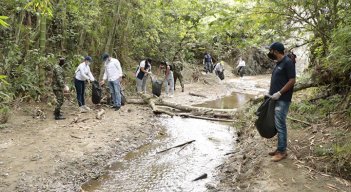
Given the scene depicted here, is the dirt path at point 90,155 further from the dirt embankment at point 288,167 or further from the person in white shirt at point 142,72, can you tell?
the person in white shirt at point 142,72

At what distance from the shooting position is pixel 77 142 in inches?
287

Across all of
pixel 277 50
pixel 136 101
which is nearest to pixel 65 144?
pixel 277 50

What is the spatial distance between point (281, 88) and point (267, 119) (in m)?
0.59

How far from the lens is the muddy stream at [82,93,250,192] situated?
5770 millimetres

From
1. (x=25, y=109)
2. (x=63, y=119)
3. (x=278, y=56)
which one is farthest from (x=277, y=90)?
(x=25, y=109)

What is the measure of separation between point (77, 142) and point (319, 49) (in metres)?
6.40

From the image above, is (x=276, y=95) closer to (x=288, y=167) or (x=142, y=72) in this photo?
(x=288, y=167)

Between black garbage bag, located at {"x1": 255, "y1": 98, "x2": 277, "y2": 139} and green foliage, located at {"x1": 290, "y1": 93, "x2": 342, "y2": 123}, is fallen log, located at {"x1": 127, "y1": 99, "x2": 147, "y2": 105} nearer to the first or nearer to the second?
green foliage, located at {"x1": 290, "y1": 93, "x2": 342, "y2": 123}

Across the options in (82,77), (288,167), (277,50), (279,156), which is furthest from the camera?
(82,77)

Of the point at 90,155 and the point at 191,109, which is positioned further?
the point at 191,109

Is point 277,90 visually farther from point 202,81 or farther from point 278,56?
point 202,81

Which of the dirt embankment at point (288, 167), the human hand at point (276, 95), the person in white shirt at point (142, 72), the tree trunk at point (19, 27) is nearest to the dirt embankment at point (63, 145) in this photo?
the tree trunk at point (19, 27)

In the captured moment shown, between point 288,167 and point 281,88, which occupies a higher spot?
point 281,88

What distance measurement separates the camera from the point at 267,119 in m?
5.50
